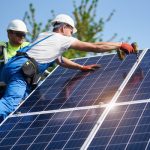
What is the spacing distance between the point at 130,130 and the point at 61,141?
94 centimetres

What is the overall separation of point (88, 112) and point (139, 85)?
1.03 meters

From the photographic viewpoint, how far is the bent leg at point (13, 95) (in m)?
8.70

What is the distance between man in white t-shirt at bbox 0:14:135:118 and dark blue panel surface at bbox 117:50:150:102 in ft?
1.37

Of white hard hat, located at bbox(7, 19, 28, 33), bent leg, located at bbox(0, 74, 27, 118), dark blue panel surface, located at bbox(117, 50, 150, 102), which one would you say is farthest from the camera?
white hard hat, located at bbox(7, 19, 28, 33)

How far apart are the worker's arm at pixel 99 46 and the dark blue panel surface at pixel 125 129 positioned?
5.55 ft

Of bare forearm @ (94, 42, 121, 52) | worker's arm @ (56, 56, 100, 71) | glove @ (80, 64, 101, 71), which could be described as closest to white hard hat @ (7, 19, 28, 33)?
worker's arm @ (56, 56, 100, 71)

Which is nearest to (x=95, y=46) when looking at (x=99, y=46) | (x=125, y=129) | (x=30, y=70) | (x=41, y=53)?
(x=99, y=46)

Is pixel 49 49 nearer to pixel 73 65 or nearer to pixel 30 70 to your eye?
pixel 30 70

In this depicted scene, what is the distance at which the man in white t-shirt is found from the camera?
29.5 feet

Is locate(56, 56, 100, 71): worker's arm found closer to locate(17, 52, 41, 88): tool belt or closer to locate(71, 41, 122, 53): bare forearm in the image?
locate(71, 41, 122, 53): bare forearm

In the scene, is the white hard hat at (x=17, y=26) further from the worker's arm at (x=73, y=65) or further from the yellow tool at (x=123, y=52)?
the yellow tool at (x=123, y=52)

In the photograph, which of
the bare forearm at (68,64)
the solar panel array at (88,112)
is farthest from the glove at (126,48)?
the bare forearm at (68,64)

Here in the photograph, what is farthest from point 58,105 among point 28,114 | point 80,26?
point 80,26

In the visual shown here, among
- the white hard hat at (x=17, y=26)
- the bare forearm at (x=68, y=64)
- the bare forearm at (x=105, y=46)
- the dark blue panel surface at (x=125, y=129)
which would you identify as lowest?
the bare forearm at (x=68, y=64)
